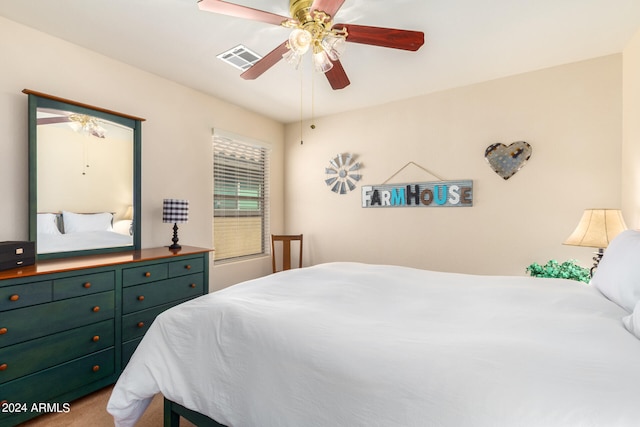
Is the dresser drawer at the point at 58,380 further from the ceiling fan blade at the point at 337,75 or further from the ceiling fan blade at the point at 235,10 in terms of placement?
the ceiling fan blade at the point at 337,75

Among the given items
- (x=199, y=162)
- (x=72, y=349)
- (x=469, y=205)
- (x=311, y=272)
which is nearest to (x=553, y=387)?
(x=311, y=272)

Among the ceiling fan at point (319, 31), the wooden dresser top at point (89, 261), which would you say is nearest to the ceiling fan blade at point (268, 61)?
the ceiling fan at point (319, 31)

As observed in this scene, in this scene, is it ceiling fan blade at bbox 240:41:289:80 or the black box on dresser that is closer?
the black box on dresser

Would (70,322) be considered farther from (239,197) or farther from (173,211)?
(239,197)

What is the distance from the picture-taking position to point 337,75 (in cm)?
220

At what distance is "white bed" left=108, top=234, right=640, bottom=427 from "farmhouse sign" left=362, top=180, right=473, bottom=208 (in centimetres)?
159

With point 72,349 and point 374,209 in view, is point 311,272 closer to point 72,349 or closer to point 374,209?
point 72,349

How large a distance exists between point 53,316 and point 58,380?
15.6 inches

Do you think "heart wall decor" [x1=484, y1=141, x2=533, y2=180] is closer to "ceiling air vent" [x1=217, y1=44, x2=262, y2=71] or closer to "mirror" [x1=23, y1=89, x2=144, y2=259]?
"ceiling air vent" [x1=217, y1=44, x2=262, y2=71]

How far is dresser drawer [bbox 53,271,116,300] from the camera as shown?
1858 mm

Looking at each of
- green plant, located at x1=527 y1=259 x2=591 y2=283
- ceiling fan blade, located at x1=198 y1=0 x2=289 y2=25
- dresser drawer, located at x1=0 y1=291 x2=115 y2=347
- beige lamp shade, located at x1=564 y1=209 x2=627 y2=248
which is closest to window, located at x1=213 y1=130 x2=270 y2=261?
dresser drawer, located at x1=0 y1=291 x2=115 y2=347

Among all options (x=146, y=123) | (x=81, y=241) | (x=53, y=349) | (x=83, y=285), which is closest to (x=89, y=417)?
(x=53, y=349)

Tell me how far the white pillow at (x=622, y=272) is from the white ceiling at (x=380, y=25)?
61.4 inches

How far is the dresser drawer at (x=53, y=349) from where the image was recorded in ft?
5.45
